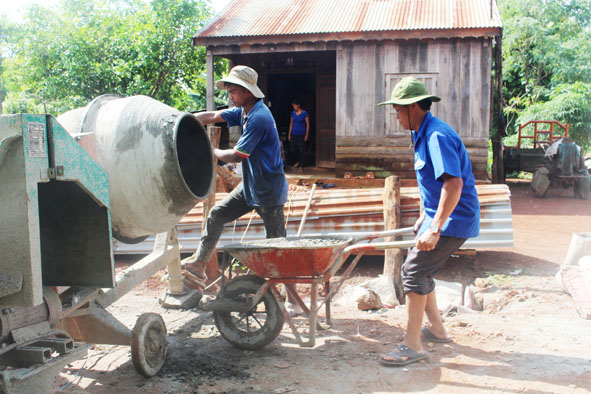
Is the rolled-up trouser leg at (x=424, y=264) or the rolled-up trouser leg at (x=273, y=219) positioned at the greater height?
the rolled-up trouser leg at (x=273, y=219)

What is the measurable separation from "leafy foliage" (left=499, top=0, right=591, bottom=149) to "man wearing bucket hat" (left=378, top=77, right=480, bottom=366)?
1887 cm

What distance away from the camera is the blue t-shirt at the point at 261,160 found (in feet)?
14.0

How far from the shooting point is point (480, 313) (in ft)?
17.1

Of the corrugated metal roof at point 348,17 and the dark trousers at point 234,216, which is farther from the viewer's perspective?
the corrugated metal roof at point 348,17

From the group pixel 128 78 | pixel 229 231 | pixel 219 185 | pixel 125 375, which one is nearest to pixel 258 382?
pixel 125 375

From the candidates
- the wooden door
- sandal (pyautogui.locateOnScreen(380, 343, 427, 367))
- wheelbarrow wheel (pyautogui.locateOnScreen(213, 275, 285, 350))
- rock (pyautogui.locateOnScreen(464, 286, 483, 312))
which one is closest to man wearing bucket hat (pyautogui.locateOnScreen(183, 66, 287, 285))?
wheelbarrow wheel (pyautogui.locateOnScreen(213, 275, 285, 350))

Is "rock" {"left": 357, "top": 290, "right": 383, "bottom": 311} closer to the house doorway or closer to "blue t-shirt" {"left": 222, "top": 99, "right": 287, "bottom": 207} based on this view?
"blue t-shirt" {"left": 222, "top": 99, "right": 287, "bottom": 207}

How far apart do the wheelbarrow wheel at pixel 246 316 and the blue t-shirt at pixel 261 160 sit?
0.71 m

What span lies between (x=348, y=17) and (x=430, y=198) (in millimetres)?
9006

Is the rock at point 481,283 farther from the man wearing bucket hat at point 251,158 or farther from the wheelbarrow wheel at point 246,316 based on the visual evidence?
the wheelbarrow wheel at point 246,316

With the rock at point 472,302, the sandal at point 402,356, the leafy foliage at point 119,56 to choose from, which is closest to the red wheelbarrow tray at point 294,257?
the sandal at point 402,356

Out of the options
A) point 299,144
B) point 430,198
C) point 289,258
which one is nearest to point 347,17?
point 299,144

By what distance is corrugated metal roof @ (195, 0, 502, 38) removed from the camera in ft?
35.3

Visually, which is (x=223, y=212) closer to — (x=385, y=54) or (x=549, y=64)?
(x=385, y=54)
